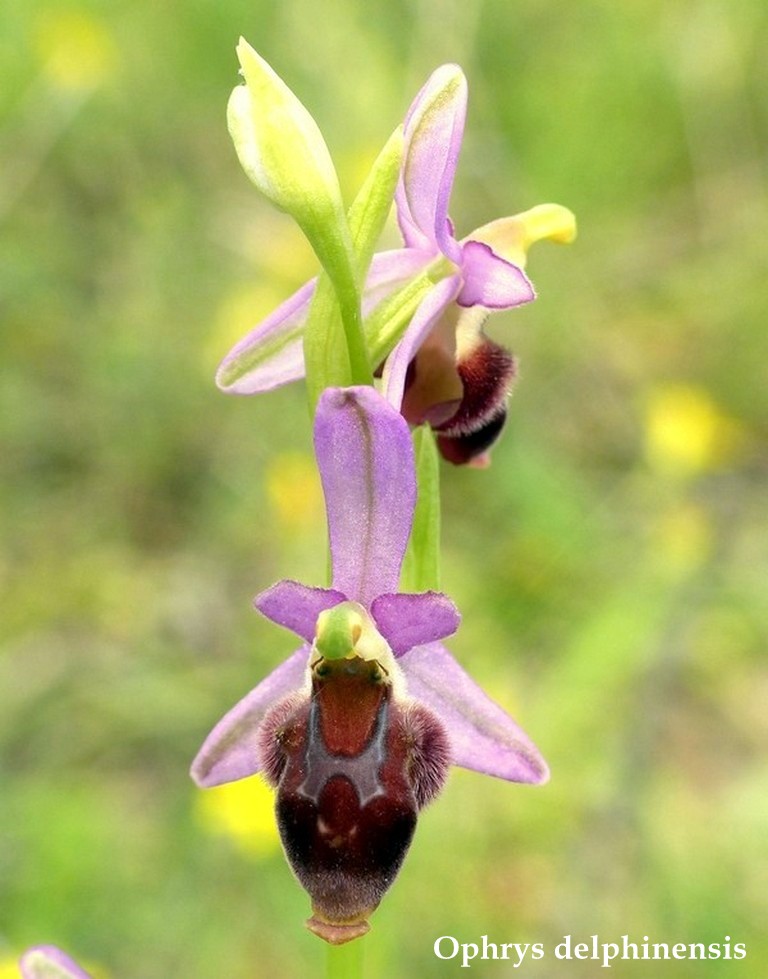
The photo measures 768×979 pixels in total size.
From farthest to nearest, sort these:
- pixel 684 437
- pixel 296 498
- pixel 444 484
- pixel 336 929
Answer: pixel 444 484, pixel 684 437, pixel 296 498, pixel 336 929

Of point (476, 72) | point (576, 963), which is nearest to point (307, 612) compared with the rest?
point (576, 963)

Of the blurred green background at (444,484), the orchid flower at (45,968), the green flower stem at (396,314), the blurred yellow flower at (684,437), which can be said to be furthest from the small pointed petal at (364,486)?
the blurred yellow flower at (684,437)

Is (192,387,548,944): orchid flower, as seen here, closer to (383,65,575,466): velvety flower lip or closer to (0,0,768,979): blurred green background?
(383,65,575,466): velvety flower lip

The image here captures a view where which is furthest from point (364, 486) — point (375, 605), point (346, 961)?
point (346, 961)

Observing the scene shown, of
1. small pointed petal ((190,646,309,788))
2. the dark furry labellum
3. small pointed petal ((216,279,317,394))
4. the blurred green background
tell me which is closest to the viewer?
the dark furry labellum

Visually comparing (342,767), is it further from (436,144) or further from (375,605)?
(436,144)

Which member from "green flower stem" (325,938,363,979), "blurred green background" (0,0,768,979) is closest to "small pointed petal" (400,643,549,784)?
"green flower stem" (325,938,363,979)

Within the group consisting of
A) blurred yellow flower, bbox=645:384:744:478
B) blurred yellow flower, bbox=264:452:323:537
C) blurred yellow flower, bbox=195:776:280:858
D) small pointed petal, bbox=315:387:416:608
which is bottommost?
small pointed petal, bbox=315:387:416:608
